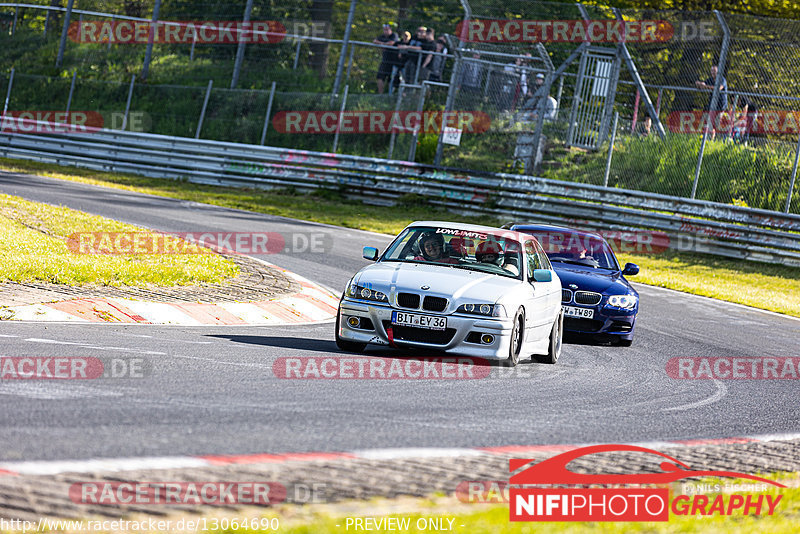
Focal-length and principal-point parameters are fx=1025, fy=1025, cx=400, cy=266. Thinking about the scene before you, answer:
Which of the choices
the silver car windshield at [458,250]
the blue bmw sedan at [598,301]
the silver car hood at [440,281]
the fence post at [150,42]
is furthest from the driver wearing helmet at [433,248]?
the fence post at [150,42]

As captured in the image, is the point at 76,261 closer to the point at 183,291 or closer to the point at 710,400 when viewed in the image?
the point at 183,291

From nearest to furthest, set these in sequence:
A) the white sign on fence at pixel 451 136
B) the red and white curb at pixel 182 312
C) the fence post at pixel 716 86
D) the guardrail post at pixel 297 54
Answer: the red and white curb at pixel 182 312
the fence post at pixel 716 86
the white sign on fence at pixel 451 136
the guardrail post at pixel 297 54

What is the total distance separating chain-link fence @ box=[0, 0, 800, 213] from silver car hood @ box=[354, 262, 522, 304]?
14.9 m

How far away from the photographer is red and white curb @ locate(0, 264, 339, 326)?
9.43 meters

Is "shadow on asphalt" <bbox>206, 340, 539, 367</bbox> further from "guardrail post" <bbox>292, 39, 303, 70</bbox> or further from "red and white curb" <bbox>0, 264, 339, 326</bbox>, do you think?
"guardrail post" <bbox>292, 39, 303, 70</bbox>

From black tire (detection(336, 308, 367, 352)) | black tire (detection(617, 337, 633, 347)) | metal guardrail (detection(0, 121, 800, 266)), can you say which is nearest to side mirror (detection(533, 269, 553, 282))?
black tire (detection(336, 308, 367, 352))

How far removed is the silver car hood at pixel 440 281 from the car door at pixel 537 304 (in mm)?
262

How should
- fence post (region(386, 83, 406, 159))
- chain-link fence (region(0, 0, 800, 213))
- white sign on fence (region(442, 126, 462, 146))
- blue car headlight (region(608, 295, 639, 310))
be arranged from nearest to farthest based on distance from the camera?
blue car headlight (region(608, 295, 639, 310)) → chain-link fence (region(0, 0, 800, 213)) → white sign on fence (region(442, 126, 462, 146)) → fence post (region(386, 83, 406, 159))

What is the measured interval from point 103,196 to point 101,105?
35.2 feet

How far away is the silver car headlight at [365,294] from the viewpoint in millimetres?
9078

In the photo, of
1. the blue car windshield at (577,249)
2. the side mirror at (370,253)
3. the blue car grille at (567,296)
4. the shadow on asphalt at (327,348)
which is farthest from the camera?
the blue car windshield at (577,249)

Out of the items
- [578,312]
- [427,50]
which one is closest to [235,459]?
[578,312]

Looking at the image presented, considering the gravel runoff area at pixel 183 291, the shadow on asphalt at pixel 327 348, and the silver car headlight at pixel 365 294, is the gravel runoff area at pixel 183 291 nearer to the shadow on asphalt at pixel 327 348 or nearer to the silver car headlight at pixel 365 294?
the shadow on asphalt at pixel 327 348

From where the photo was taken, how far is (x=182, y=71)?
32.7 m
